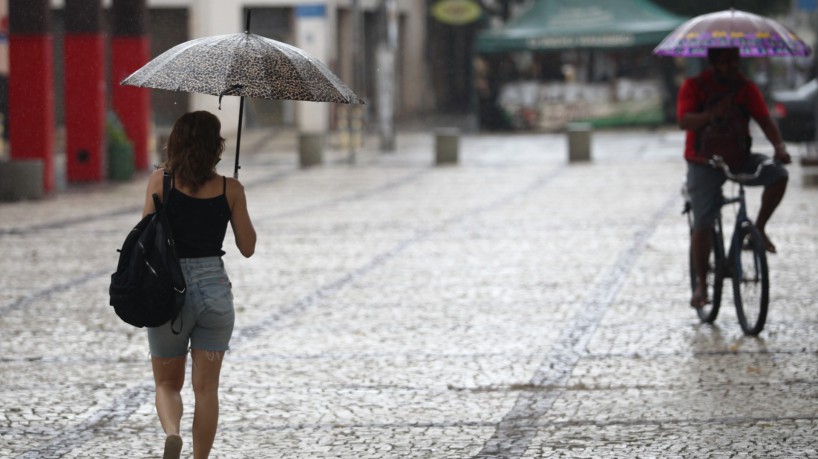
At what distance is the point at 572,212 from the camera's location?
1655cm

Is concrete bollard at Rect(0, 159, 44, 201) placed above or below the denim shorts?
below

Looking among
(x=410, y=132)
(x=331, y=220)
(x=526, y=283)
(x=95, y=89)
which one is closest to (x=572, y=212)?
(x=331, y=220)

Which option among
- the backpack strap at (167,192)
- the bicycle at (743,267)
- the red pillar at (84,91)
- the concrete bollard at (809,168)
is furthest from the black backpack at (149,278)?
the red pillar at (84,91)

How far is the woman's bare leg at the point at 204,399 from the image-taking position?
5289 mm

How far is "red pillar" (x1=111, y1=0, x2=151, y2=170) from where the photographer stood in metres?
24.8

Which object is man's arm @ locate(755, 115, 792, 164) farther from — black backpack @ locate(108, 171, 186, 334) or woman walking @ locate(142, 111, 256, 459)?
black backpack @ locate(108, 171, 186, 334)

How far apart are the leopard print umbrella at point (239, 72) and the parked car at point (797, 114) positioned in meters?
19.7

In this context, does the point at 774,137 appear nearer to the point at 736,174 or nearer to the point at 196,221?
the point at 736,174

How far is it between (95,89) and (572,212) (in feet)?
29.6

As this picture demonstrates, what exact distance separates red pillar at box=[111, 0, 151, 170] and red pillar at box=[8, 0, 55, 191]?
3903mm

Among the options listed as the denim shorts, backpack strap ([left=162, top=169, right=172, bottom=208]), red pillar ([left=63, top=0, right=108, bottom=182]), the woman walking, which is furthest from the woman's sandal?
red pillar ([left=63, top=0, right=108, bottom=182])

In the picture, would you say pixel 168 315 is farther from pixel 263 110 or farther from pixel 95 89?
pixel 263 110

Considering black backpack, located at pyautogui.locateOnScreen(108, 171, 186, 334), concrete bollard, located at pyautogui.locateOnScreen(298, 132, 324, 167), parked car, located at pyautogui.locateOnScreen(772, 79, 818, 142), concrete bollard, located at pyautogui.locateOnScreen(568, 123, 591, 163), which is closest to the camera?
black backpack, located at pyautogui.locateOnScreen(108, 171, 186, 334)

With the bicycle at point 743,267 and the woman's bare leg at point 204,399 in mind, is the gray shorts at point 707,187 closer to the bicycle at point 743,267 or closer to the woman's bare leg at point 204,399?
the bicycle at point 743,267
